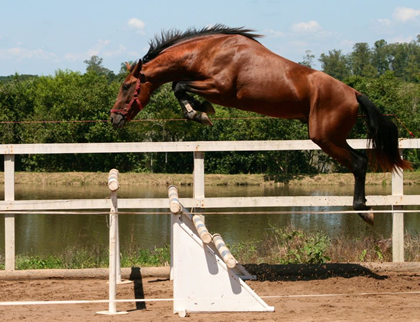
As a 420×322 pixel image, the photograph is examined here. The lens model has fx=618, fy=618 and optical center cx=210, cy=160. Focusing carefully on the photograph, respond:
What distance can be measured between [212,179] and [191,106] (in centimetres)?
2145

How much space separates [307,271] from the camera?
5910 mm

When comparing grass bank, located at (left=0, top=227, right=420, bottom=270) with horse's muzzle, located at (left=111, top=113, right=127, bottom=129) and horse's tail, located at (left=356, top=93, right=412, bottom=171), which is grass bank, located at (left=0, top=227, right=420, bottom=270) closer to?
horse's tail, located at (left=356, top=93, right=412, bottom=171)

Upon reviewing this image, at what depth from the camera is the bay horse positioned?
5359mm

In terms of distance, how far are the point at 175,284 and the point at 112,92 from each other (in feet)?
93.1

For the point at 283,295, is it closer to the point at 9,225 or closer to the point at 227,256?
the point at 227,256

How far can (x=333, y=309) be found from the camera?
448 centimetres

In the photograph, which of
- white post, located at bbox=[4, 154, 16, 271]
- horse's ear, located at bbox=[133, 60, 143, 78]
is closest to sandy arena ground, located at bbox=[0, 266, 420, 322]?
white post, located at bbox=[4, 154, 16, 271]

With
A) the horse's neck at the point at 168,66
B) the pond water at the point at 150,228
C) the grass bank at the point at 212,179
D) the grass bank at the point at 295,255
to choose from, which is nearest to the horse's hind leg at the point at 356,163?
the grass bank at the point at 295,255

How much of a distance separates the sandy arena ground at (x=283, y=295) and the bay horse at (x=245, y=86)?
0.68 meters

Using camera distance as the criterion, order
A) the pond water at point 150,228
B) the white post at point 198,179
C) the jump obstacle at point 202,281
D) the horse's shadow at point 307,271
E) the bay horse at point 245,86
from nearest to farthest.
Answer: the jump obstacle at point 202,281 < the bay horse at point 245,86 < the horse's shadow at point 307,271 < the white post at point 198,179 < the pond water at point 150,228

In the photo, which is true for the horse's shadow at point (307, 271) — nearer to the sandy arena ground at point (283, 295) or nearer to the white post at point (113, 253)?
the sandy arena ground at point (283, 295)

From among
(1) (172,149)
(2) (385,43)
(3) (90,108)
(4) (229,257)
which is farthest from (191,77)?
(2) (385,43)

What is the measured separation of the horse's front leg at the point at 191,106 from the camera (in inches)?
212

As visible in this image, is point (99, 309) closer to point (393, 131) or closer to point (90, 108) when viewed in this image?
point (393, 131)
